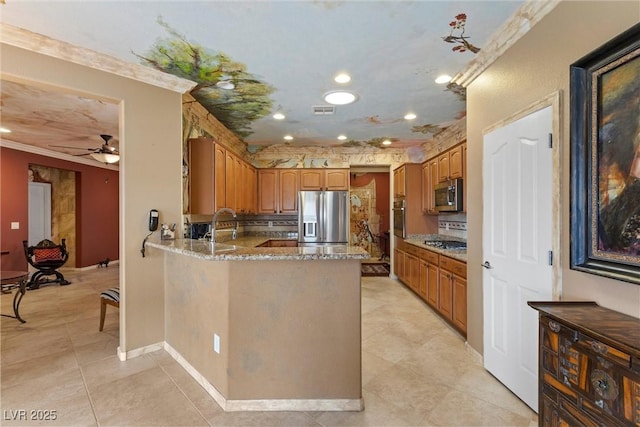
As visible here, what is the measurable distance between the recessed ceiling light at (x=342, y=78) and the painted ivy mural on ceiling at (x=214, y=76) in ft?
2.36

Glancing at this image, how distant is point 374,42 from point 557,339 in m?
2.25

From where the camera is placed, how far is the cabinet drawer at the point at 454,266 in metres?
3.09

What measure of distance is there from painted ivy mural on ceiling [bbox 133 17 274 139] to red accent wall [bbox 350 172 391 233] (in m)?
5.17

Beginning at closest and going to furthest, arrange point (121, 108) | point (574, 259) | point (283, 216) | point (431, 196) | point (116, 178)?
1. point (574, 259)
2. point (121, 108)
3. point (431, 196)
4. point (283, 216)
5. point (116, 178)

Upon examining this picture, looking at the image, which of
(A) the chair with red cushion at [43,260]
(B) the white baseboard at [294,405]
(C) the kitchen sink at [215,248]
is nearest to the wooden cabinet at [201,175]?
(C) the kitchen sink at [215,248]

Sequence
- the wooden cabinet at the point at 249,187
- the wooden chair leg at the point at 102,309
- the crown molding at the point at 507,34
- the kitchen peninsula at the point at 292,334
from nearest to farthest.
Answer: the crown molding at the point at 507,34 < the kitchen peninsula at the point at 292,334 < the wooden chair leg at the point at 102,309 < the wooden cabinet at the point at 249,187

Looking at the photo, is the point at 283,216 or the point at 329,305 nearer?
the point at 329,305

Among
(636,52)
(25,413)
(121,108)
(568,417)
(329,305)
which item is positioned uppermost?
(121,108)

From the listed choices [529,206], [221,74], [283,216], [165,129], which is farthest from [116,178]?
[529,206]

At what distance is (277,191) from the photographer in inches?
229

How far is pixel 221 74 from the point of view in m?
2.78

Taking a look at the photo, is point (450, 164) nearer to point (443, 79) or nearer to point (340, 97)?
point (443, 79)

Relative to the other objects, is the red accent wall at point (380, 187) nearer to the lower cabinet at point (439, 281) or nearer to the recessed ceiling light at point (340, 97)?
the lower cabinet at point (439, 281)

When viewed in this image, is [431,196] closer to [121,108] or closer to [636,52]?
[636,52]
